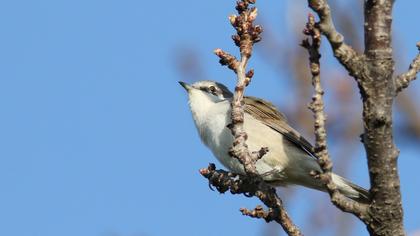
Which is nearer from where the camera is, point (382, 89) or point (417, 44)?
point (382, 89)

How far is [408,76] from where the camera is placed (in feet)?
9.45

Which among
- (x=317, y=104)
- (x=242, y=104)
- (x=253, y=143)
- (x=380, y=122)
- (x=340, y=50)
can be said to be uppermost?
(x=253, y=143)

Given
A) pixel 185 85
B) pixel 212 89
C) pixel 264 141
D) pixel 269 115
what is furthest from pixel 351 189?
pixel 185 85

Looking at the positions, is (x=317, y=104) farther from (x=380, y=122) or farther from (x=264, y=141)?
(x=264, y=141)

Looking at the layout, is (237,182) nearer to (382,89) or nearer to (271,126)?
(382,89)

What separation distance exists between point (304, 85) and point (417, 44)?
0.95 meters

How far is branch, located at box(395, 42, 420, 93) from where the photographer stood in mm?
2799

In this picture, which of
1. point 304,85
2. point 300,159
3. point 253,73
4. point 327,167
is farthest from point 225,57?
point 300,159

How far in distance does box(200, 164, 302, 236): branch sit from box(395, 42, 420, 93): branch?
2.77 feet

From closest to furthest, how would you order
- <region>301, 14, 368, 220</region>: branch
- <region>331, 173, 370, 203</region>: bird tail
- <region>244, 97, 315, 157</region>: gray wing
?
<region>301, 14, 368, 220</region>: branch
<region>331, 173, 370, 203</region>: bird tail
<region>244, 97, 315, 157</region>: gray wing

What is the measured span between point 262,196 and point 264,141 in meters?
2.23

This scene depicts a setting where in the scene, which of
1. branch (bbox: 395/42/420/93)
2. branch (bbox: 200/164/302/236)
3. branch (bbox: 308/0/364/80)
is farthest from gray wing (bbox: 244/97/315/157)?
branch (bbox: 308/0/364/80)

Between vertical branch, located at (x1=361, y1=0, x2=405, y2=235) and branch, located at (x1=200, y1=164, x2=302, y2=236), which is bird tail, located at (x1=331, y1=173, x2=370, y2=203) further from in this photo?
vertical branch, located at (x1=361, y1=0, x2=405, y2=235)

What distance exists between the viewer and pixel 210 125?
5832mm
